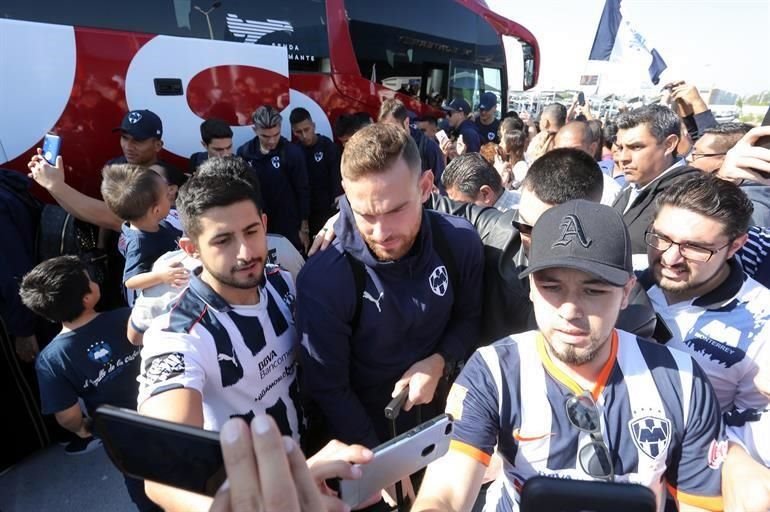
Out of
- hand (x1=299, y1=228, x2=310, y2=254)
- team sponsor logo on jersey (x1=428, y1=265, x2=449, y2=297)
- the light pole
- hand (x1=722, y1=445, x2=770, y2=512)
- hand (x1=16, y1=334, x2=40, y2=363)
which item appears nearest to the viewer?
hand (x1=722, y1=445, x2=770, y2=512)

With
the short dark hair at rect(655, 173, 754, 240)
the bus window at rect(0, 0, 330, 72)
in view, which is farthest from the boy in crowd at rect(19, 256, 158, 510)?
the short dark hair at rect(655, 173, 754, 240)

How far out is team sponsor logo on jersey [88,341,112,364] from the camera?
90.5 inches

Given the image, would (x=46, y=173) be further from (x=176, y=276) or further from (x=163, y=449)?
(x=163, y=449)

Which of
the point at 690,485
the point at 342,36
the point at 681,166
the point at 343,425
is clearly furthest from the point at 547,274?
the point at 342,36

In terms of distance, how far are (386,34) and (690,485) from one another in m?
6.56

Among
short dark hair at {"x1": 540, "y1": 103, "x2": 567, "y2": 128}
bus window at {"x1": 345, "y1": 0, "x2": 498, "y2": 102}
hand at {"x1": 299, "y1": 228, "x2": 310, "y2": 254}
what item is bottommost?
hand at {"x1": 299, "y1": 228, "x2": 310, "y2": 254}

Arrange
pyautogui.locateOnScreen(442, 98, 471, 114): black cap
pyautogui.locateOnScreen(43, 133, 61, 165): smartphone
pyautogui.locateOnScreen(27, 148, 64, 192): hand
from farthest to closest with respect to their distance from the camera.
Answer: pyautogui.locateOnScreen(442, 98, 471, 114): black cap, pyautogui.locateOnScreen(43, 133, 61, 165): smartphone, pyautogui.locateOnScreen(27, 148, 64, 192): hand

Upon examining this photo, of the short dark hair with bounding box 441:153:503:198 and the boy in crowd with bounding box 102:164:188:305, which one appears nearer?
the boy in crowd with bounding box 102:164:188:305

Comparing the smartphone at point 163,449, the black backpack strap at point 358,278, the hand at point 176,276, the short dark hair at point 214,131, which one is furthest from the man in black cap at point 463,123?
the smartphone at point 163,449

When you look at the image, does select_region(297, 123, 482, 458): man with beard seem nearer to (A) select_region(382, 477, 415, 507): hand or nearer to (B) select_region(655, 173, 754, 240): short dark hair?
(A) select_region(382, 477, 415, 507): hand

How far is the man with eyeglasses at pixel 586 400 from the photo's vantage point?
4.11 feet

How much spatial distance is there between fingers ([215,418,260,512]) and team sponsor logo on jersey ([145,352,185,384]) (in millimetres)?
830

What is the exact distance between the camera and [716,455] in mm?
1228

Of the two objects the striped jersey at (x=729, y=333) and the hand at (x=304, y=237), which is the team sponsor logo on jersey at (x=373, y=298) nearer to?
the striped jersey at (x=729, y=333)
